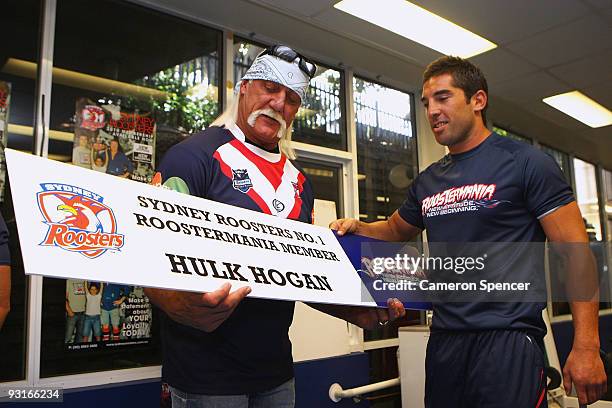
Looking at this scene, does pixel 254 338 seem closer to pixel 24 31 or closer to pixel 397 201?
pixel 24 31

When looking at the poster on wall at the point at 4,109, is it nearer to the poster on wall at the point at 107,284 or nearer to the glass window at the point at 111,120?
the glass window at the point at 111,120

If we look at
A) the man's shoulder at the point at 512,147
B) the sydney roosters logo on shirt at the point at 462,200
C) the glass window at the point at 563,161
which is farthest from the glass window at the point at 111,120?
the glass window at the point at 563,161

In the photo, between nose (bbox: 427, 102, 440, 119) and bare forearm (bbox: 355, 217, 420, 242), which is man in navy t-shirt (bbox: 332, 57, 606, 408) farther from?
bare forearm (bbox: 355, 217, 420, 242)

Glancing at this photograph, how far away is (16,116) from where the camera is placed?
8.23 ft

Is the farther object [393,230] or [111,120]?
[111,120]

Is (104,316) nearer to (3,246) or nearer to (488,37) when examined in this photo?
(3,246)

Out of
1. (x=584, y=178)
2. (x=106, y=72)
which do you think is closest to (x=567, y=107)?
(x=584, y=178)

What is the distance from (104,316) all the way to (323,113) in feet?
7.56

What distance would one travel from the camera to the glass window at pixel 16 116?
238 centimetres

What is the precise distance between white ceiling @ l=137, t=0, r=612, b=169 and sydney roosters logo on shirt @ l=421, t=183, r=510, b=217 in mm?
1925

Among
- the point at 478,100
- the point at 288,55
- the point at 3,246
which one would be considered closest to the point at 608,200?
the point at 478,100

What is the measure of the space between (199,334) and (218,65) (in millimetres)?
2601

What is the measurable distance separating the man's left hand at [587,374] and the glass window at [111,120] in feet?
7.22

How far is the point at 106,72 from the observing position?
2.85 meters
